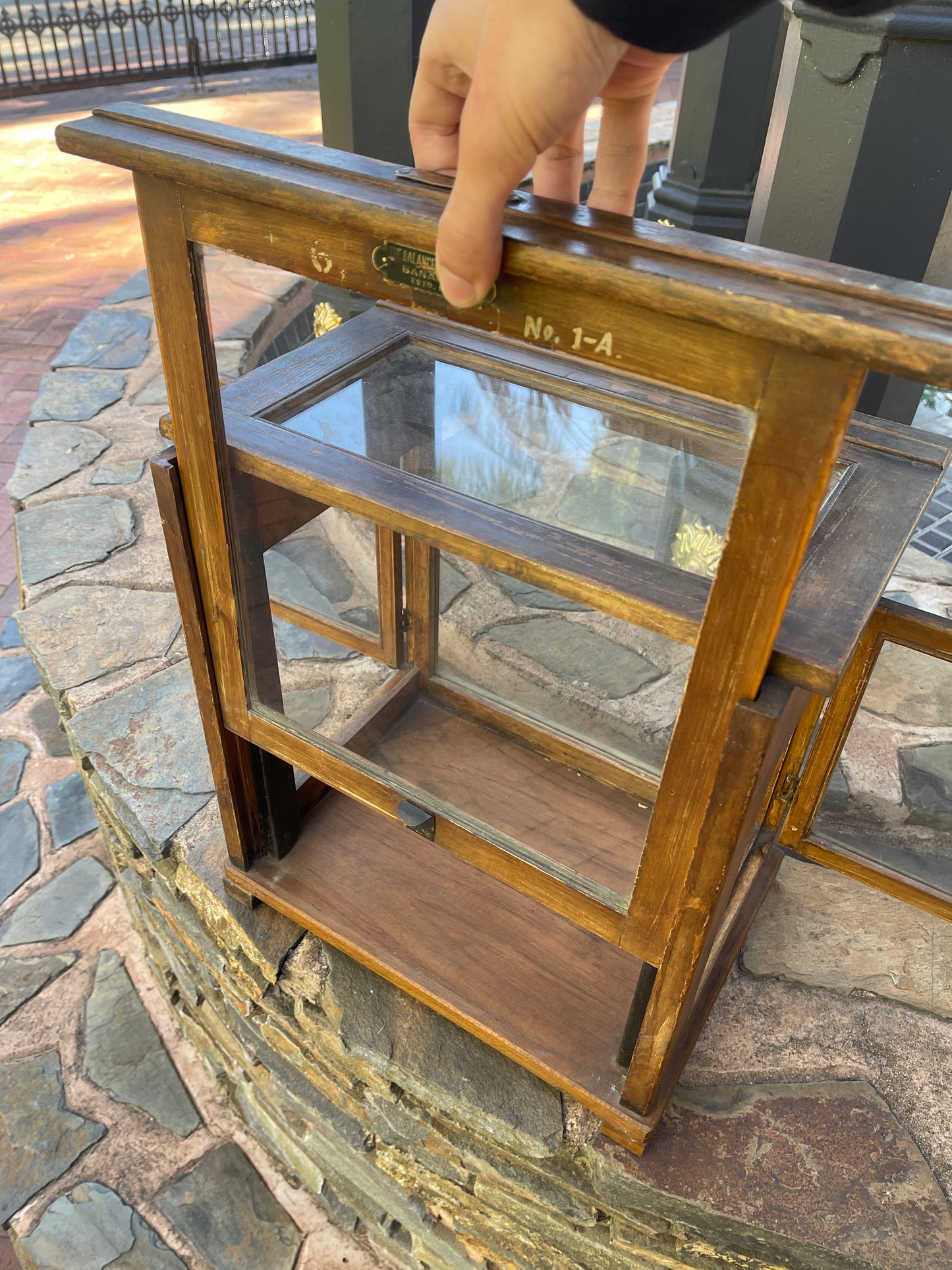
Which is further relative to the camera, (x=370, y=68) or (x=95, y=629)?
(x=370, y=68)

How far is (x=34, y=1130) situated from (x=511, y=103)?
225 cm

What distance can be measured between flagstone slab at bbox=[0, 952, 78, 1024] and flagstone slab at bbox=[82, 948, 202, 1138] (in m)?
0.09

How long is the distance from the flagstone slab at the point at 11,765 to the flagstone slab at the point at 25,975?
0.49m

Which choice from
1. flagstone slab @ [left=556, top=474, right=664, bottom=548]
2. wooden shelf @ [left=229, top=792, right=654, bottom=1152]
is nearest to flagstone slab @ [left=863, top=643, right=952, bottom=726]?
flagstone slab @ [left=556, top=474, right=664, bottom=548]

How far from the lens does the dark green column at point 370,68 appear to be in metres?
2.41

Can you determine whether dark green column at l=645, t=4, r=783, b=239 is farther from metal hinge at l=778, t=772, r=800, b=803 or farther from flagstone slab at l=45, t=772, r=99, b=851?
flagstone slab at l=45, t=772, r=99, b=851

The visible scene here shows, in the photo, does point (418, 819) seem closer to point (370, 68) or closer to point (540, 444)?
point (540, 444)

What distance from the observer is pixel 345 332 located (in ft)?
4.13

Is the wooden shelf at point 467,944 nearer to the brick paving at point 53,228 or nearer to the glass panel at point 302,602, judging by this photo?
the glass panel at point 302,602

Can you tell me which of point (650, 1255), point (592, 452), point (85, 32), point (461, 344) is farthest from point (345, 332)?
point (85, 32)

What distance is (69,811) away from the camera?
8.75 ft

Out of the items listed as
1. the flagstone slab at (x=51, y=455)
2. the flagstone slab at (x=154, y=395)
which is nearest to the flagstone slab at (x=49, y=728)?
the flagstone slab at (x=51, y=455)

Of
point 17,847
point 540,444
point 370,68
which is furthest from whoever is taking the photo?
point 17,847

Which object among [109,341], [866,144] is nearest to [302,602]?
[866,144]
